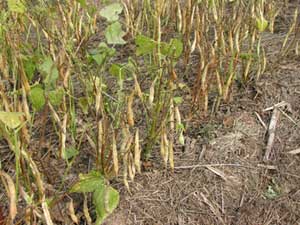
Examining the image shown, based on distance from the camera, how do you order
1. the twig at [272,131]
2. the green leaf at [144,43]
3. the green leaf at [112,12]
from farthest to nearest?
the twig at [272,131] → the green leaf at [112,12] → the green leaf at [144,43]

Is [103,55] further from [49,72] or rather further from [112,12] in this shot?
[49,72]

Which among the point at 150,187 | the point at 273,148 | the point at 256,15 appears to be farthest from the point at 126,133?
the point at 256,15

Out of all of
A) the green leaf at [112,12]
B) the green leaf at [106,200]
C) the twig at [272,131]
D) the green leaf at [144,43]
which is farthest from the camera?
the twig at [272,131]

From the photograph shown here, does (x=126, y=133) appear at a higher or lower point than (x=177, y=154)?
higher

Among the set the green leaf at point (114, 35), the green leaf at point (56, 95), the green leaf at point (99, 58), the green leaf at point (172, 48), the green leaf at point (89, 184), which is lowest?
the green leaf at point (89, 184)

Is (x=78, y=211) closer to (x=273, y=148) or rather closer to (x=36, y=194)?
(x=36, y=194)

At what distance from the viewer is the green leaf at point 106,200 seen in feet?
3.61

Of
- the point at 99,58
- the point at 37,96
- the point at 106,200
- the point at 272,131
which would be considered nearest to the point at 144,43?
the point at 99,58

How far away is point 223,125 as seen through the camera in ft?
5.02

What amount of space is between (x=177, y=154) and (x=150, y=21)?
662 millimetres

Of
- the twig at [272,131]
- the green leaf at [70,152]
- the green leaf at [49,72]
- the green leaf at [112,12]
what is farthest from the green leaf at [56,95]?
the twig at [272,131]

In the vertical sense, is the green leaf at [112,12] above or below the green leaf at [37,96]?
above

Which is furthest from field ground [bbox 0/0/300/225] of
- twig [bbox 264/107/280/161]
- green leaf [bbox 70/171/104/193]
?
green leaf [bbox 70/171/104/193]

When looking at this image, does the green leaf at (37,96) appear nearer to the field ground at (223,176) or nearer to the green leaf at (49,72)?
the green leaf at (49,72)
